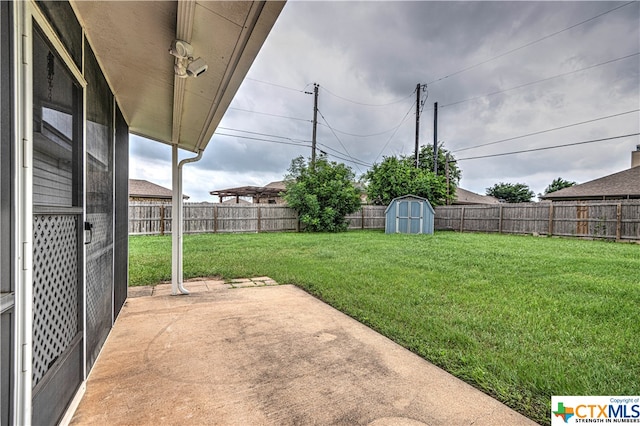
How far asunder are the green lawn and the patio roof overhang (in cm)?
237

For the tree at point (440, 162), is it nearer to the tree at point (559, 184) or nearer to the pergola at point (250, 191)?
the pergola at point (250, 191)

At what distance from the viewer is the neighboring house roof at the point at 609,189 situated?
1393 centimetres

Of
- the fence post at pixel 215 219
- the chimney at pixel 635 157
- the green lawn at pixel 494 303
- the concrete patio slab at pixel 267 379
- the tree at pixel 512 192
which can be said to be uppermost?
the chimney at pixel 635 157

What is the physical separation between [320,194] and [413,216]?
13.8 feet

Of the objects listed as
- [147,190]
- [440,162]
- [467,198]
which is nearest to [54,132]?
[147,190]

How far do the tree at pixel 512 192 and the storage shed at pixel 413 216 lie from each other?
29128 millimetres

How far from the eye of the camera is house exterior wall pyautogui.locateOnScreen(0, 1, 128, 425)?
0.94 meters

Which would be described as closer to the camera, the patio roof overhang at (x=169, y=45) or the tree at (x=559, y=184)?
the patio roof overhang at (x=169, y=45)

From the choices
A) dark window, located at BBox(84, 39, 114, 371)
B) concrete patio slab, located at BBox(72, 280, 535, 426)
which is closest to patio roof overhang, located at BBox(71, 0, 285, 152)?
dark window, located at BBox(84, 39, 114, 371)

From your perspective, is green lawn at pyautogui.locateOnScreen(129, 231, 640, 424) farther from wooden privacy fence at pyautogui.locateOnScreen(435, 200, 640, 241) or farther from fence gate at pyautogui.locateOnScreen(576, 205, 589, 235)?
fence gate at pyautogui.locateOnScreen(576, 205, 589, 235)

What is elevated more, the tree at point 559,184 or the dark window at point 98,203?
the tree at point 559,184

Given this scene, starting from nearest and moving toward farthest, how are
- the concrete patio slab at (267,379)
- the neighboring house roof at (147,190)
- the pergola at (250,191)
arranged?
the concrete patio slab at (267,379), the neighboring house roof at (147,190), the pergola at (250,191)

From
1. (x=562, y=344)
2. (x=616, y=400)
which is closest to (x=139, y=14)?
(x=616, y=400)

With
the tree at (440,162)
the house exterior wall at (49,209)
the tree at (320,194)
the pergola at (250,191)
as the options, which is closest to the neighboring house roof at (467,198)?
the tree at (440,162)
